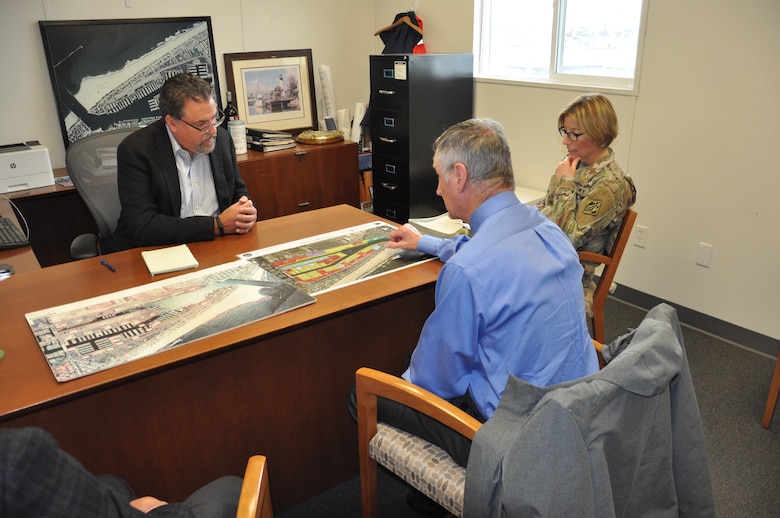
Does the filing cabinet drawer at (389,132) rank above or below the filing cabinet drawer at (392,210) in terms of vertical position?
above

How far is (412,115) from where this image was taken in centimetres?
404

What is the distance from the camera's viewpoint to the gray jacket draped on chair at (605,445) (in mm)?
1063

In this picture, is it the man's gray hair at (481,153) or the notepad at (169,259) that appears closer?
the man's gray hair at (481,153)

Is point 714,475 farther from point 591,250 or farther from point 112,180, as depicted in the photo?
point 112,180

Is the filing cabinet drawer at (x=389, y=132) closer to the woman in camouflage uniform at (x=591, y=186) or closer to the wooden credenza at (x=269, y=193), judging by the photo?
the wooden credenza at (x=269, y=193)

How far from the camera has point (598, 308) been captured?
2.50 metres

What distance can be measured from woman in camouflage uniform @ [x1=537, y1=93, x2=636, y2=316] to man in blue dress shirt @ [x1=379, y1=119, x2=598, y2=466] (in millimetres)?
938

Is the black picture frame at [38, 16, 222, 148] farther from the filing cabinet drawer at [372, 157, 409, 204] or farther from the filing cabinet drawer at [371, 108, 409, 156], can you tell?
the filing cabinet drawer at [372, 157, 409, 204]

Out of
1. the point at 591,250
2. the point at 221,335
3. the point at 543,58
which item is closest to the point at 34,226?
the point at 221,335

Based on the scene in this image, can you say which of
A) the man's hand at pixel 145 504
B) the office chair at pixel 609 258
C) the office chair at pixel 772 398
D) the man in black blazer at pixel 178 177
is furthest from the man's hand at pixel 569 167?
the man's hand at pixel 145 504

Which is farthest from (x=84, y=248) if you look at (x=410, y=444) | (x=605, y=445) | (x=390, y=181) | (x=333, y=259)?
(x=390, y=181)

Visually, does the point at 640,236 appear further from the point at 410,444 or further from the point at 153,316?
the point at 153,316

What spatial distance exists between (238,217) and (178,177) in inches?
15.7

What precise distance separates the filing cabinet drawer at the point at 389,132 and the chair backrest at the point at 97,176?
1.95m
